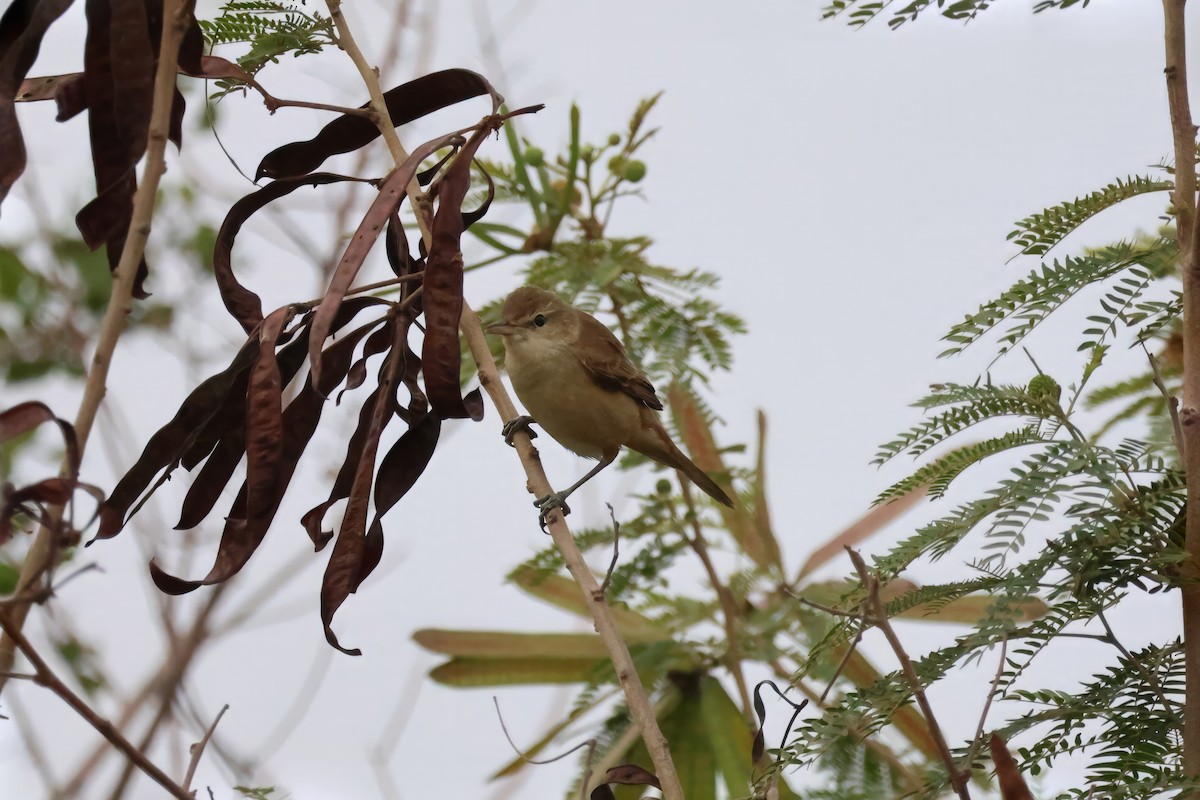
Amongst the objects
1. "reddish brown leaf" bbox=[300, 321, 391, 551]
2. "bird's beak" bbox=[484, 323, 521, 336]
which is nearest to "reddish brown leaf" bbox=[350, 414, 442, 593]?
"reddish brown leaf" bbox=[300, 321, 391, 551]

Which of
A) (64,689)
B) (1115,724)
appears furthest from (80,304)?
(1115,724)

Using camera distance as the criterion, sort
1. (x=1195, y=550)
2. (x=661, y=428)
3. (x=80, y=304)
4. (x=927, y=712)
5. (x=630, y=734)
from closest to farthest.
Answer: (x=927, y=712), (x=1195, y=550), (x=630, y=734), (x=661, y=428), (x=80, y=304)

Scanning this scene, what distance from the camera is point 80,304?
410 centimetres

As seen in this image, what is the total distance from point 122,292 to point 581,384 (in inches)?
89.9

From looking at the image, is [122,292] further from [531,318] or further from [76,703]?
[531,318]

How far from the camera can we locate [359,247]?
1484 mm

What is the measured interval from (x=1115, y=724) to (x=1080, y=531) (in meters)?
0.25

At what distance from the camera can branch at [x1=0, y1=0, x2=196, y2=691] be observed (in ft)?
3.56

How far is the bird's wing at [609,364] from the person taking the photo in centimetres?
344

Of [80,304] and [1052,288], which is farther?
[80,304]

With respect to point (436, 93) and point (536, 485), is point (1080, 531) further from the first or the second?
point (436, 93)

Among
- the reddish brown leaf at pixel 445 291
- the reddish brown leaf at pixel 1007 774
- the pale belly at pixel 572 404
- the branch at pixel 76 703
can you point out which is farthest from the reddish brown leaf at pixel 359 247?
the pale belly at pixel 572 404

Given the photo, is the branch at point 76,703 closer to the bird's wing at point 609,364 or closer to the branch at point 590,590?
the branch at point 590,590

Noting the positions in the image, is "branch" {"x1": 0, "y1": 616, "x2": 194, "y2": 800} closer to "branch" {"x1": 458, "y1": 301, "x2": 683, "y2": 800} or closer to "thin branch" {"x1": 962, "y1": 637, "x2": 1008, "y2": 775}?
"branch" {"x1": 458, "y1": 301, "x2": 683, "y2": 800}
